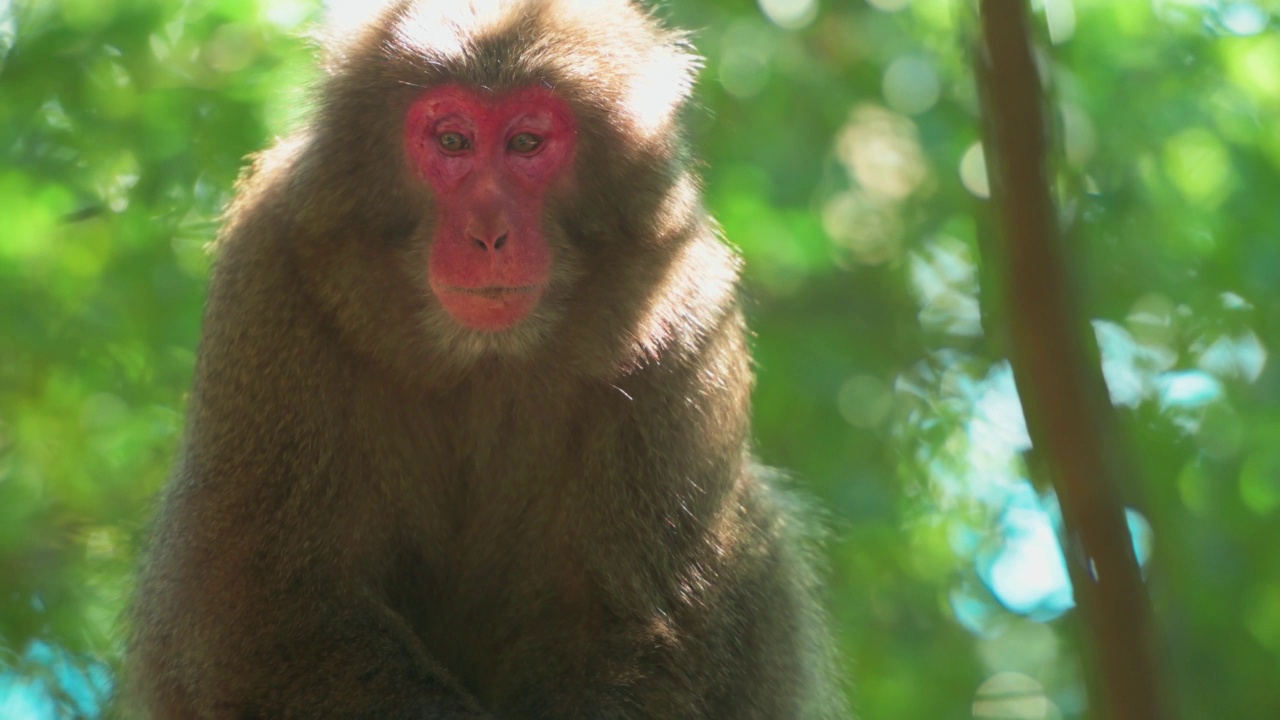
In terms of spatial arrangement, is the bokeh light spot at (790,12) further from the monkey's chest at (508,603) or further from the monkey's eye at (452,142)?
the monkey's chest at (508,603)

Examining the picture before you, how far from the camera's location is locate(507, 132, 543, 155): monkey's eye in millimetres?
4926

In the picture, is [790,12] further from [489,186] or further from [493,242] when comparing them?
[493,242]

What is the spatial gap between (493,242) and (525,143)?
49 cm

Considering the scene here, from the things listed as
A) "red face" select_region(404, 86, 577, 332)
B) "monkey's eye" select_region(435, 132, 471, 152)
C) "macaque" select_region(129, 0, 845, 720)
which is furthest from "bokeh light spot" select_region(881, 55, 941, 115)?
"monkey's eye" select_region(435, 132, 471, 152)

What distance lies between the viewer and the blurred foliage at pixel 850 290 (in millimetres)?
6789

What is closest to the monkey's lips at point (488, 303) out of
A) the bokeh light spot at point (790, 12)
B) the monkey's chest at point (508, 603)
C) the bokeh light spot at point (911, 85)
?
the monkey's chest at point (508, 603)

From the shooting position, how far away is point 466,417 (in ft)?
16.9

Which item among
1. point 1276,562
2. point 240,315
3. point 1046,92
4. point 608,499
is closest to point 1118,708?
point 1046,92

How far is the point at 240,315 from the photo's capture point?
4949 millimetres

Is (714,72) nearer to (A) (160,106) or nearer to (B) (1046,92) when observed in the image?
(A) (160,106)

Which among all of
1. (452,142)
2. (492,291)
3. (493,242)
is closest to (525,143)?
(452,142)

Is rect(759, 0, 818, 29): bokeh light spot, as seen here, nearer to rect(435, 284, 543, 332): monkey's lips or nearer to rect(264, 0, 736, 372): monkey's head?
rect(264, 0, 736, 372): monkey's head

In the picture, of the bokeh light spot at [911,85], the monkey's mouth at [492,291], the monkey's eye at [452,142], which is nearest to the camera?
the monkey's mouth at [492,291]

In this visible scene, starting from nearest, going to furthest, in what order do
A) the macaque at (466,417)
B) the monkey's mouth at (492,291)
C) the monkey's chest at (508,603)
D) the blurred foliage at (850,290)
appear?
the monkey's mouth at (492,291), the macaque at (466,417), the monkey's chest at (508,603), the blurred foliage at (850,290)
